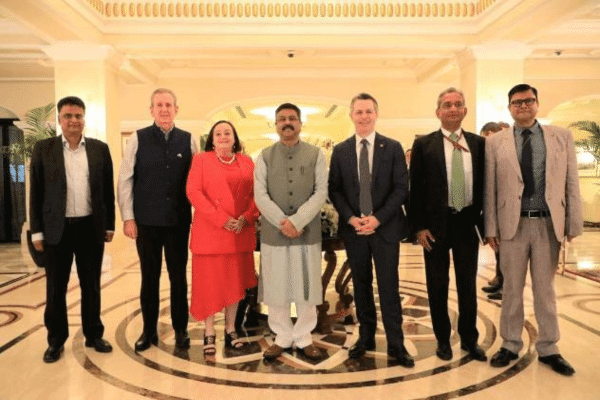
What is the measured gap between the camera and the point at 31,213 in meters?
3.51

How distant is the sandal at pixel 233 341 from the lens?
3.80 meters

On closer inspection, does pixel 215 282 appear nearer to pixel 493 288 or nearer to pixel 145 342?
pixel 145 342

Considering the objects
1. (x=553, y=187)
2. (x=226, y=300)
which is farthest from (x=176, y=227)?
(x=553, y=187)

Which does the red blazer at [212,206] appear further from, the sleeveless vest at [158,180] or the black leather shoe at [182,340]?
the black leather shoe at [182,340]

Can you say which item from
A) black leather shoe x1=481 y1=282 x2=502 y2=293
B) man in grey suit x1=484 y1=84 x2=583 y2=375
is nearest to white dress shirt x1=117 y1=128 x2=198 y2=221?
man in grey suit x1=484 y1=84 x2=583 y2=375

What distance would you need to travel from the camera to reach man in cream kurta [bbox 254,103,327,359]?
3.43m

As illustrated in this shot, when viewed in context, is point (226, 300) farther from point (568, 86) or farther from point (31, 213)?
point (568, 86)

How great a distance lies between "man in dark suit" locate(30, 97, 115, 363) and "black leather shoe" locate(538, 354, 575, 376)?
111 inches

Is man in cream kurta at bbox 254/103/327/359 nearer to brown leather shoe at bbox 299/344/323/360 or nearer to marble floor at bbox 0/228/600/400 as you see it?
brown leather shoe at bbox 299/344/323/360

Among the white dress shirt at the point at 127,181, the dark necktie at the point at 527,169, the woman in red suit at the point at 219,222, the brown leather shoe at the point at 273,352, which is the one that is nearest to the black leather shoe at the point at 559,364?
the dark necktie at the point at 527,169

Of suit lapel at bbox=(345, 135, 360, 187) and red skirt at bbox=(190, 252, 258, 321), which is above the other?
suit lapel at bbox=(345, 135, 360, 187)

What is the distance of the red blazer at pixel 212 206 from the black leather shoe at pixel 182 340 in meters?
0.66

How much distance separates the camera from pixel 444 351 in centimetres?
352

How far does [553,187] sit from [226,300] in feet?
6.96
